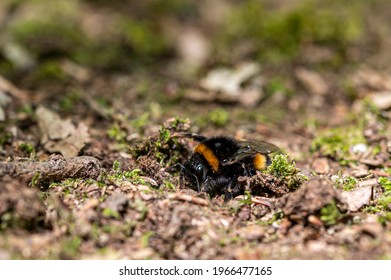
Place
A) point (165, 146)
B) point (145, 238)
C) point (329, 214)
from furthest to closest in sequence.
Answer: point (165, 146)
point (329, 214)
point (145, 238)

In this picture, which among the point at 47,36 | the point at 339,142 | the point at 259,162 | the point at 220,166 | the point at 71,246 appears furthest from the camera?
the point at 47,36

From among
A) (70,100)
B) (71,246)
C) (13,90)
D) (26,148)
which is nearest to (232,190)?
(71,246)

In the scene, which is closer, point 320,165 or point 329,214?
point 329,214

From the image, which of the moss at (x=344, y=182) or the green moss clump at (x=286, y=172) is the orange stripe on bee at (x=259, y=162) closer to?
the green moss clump at (x=286, y=172)

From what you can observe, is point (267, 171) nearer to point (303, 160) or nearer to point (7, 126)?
point (303, 160)

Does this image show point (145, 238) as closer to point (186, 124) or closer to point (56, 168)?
point (56, 168)

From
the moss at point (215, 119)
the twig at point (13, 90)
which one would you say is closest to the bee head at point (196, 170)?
the moss at point (215, 119)
